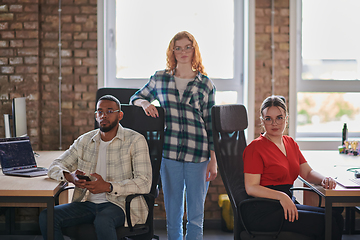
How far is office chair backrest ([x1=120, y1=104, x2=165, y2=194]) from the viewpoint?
89.5 inches

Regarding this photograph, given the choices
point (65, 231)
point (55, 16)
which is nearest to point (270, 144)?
point (65, 231)

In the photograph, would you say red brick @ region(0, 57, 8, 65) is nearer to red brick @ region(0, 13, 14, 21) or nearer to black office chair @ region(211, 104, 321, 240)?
red brick @ region(0, 13, 14, 21)

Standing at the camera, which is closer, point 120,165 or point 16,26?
point 120,165

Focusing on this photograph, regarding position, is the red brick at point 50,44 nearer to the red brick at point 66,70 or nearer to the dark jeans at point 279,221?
the red brick at point 66,70

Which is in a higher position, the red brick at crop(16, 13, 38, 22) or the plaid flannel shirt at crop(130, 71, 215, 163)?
the red brick at crop(16, 13, 38, 22)

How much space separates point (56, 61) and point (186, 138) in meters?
1.77

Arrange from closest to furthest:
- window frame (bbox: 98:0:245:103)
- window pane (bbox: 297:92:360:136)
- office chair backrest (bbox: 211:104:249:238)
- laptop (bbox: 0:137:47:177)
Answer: office chair backrest (bbox: 211:104:249:238)
laptop (bbox: 0:137:47:177)
window frame (bbox: 98:0:245:103)
window pane (bbox: 297:92:360:136)

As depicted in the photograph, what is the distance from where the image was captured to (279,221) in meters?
1.91

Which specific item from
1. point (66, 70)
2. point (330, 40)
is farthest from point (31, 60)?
point (330, 40)

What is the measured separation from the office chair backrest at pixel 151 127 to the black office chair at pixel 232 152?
1.23 ft

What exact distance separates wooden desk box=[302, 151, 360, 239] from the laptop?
1731mm

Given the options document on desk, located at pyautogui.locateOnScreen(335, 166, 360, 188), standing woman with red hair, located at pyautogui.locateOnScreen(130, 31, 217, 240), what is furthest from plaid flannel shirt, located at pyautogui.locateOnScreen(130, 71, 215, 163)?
document on desk, located at pyautogui.locateOnScreen(335, 166, 360, 188)

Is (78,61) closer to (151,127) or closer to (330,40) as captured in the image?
(151,127)

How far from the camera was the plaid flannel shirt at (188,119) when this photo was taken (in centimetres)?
230
